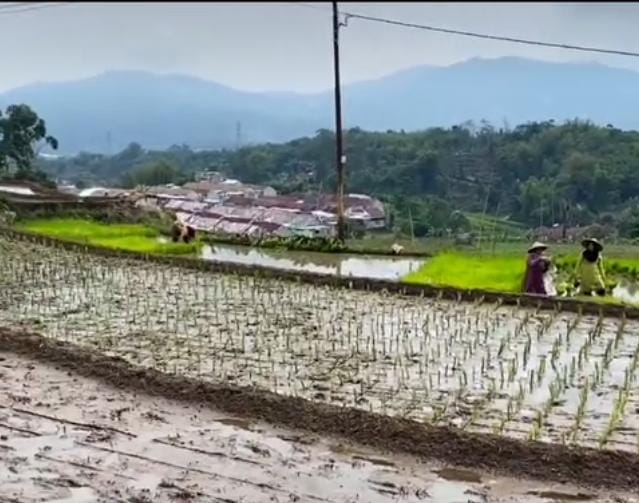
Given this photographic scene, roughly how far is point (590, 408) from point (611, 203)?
32.1 ft

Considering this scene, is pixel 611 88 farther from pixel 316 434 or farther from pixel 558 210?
pixel 316 434

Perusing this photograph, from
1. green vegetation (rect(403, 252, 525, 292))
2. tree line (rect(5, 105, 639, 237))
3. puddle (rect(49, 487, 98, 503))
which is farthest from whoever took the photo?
tree line (rect(5, 105, 639, 237))

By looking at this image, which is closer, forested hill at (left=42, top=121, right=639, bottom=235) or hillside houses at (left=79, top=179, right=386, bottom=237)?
forested hill at (left=42, top=121, right=639, bottom=235)

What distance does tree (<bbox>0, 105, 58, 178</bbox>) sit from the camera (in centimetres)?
2162

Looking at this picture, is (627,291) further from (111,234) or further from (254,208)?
(111,234)

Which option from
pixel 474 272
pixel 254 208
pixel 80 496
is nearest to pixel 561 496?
pixel 80 496

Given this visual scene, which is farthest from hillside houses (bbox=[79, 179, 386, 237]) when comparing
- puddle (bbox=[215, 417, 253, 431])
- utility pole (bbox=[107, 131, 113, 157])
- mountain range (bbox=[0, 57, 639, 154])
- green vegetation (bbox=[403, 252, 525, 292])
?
puddle (bbox=[215, 417, 253, 431])

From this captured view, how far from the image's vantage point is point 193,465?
560cm

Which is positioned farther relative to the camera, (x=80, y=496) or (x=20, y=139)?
(x=20, y=139)

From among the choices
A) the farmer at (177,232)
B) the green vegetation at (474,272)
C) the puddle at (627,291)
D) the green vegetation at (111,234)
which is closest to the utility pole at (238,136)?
the green vegetation at (111,234)

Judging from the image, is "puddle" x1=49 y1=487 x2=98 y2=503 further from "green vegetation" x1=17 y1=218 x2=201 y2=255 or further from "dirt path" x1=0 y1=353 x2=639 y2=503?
"green vegetation" x1=17 y1=218 x2=201 y2=255

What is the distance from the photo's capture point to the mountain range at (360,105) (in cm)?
1547

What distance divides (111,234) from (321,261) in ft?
15.4

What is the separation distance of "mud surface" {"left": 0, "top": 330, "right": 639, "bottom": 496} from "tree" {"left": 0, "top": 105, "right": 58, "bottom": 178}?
48.7ft
